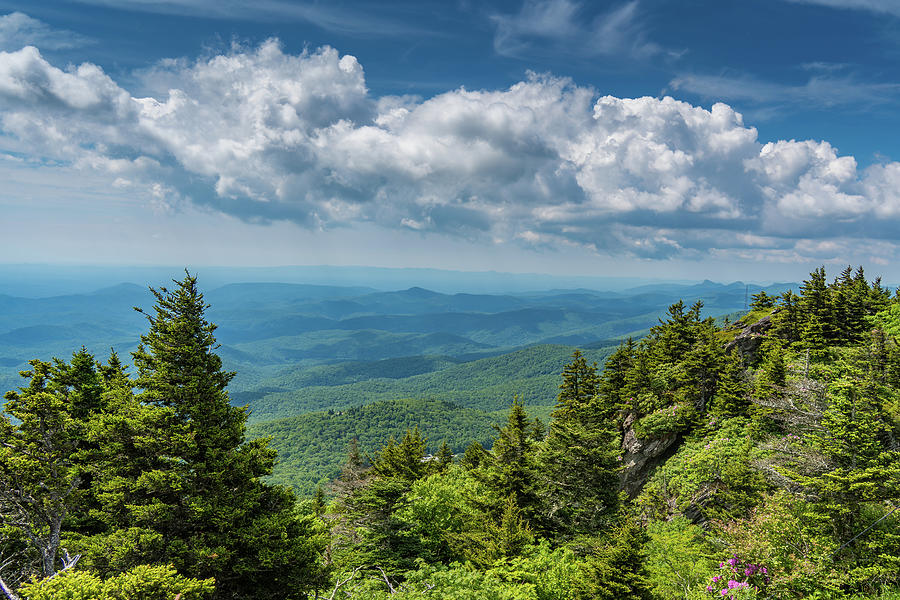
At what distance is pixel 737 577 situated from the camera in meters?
14.6

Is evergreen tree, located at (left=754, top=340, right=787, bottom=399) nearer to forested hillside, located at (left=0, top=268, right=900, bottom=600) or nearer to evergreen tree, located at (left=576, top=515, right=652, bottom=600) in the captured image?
forested hillside, located at (left=0, top=268, right=900, bottom=600)

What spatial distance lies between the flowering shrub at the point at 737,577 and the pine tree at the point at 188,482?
1437 cm

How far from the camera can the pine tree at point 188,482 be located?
12898 millimetres

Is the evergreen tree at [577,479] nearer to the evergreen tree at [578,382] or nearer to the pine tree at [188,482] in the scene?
the evergreen tree at [578,382]

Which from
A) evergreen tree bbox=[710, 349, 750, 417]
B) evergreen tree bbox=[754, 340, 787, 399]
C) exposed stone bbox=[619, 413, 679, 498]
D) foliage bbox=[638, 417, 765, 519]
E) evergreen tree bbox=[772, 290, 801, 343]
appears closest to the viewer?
foliage bbox=[638, 417, 765, 519]

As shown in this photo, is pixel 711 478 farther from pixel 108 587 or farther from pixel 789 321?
pixel 108 587

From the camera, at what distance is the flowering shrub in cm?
1420

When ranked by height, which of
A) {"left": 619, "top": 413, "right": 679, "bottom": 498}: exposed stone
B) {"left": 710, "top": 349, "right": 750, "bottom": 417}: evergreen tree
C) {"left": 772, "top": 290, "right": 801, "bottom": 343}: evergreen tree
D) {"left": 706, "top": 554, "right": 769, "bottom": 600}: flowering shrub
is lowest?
{"left": 619, "top": 413, "right": 679, "bottom": 498}: exposed stone

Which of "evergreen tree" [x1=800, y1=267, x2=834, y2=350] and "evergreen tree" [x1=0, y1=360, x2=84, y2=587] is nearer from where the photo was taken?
"evergreen tree" [x1=0, y1=360, x2=84, y2=587]

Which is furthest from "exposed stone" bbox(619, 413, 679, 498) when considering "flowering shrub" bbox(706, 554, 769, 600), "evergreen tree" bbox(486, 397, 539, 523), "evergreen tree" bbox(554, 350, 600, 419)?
"flowering shrub" bbox(706, 554, 769, 600)

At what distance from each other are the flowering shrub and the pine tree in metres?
14.4

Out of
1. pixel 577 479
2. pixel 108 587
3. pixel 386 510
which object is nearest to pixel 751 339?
pixel 577 479

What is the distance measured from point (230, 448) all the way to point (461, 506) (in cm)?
1570

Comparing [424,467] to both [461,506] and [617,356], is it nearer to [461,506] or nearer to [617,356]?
[461,506]
